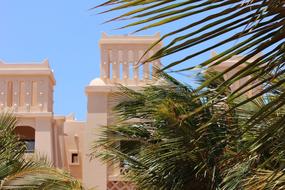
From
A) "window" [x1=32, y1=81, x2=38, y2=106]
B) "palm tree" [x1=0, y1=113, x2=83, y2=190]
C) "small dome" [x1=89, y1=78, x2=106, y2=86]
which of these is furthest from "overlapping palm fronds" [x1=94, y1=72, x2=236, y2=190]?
"window" [x1=32, y1=81, x2=38, y2=106]

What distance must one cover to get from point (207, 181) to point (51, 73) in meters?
9.94

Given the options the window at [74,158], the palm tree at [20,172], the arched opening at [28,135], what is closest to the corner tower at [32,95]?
the arched opening at [28,135]

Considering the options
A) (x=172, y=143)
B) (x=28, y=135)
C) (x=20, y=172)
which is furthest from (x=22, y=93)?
(x=172, y=143)

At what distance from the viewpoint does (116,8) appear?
2.06m

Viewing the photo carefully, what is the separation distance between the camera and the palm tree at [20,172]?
892cm

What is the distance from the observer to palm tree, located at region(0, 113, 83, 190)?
8.92 m

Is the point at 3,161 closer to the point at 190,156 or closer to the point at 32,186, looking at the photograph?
the point at 32,186

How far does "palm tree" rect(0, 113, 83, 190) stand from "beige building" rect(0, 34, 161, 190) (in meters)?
5.70

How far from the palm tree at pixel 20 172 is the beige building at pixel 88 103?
5696 millimetres

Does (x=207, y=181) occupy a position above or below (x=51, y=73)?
below

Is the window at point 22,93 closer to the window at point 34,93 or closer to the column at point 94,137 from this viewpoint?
the window at point 34,93

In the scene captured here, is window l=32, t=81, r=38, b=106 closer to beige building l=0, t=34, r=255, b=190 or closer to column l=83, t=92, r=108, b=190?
beige building l=0, t=34, r=255, b=190

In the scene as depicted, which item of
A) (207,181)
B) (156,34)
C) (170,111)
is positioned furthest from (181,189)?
(156,34)

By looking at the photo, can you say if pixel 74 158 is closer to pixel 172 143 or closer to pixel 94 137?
pixel 94 137
